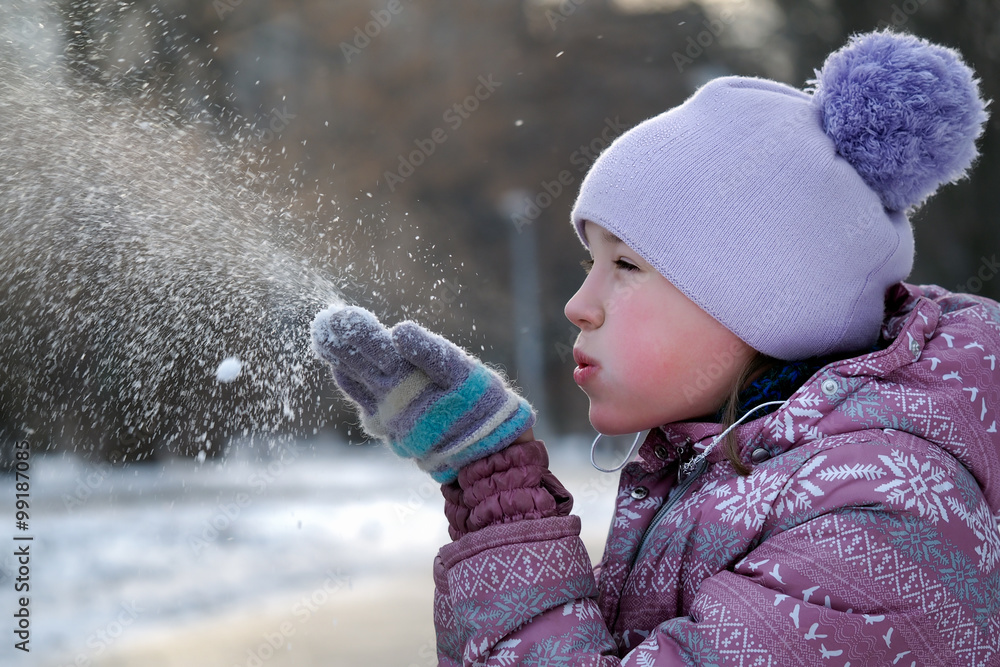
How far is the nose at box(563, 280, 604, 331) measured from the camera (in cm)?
110

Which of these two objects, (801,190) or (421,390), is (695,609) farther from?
(801,190)

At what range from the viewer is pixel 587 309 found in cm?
110

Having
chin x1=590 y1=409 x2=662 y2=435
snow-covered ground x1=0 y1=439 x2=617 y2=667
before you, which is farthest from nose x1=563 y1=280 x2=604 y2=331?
snow-covered ground x1=0 y1=439 x2=617 y2=667

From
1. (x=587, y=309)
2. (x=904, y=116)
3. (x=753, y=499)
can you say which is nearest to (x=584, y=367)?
(x=587, y=309)

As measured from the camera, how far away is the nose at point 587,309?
1098mm

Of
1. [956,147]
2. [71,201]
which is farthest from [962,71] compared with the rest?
[71,201]

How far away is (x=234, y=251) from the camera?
1.87 metres

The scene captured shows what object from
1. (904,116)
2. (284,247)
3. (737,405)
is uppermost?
(904,116)

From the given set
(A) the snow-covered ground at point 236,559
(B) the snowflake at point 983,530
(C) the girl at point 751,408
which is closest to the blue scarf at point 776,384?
(C) the girl at point 751,408

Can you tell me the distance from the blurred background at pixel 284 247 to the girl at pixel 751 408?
78cm

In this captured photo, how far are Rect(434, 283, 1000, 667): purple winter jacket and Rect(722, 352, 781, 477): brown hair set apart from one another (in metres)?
0.01

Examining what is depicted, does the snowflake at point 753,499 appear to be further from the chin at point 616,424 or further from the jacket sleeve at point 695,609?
the chin at point 616,424

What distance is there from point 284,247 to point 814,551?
141 cm

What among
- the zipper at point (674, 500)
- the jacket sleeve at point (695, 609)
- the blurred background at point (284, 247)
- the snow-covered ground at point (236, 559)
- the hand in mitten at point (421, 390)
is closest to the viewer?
the jacket sleeve at point (695, 609)
